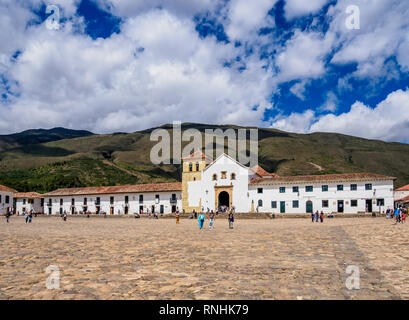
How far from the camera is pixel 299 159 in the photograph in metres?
116

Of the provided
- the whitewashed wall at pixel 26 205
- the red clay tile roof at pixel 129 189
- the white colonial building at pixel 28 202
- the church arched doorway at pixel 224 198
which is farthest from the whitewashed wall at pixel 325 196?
the whitewashed wall at pixel 26 205

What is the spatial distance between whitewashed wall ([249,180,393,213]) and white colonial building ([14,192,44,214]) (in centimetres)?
4263

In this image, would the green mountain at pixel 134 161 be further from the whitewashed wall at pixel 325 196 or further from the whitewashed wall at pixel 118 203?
the whitewashed wall at pixel 325 196

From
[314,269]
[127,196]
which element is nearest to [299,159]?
[127,196]

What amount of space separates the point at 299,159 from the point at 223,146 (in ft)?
129

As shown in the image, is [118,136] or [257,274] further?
[118,136]

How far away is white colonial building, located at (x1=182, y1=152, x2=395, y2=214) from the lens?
44.1m

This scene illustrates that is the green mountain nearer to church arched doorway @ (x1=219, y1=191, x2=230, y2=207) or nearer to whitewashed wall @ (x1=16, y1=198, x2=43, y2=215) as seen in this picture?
whitewashed wall @ (x1=16, y1=198, x2=43, y2=215)

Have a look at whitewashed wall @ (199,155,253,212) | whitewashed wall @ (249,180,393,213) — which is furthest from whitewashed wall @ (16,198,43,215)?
whitewashed wall @ (249,180,393,213)

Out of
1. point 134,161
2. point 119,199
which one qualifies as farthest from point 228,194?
point 134,161

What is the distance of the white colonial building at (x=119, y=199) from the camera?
55.6 meters

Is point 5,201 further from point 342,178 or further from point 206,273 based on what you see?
point 206,273

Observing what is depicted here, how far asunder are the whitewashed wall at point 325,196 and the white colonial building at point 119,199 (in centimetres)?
1351
